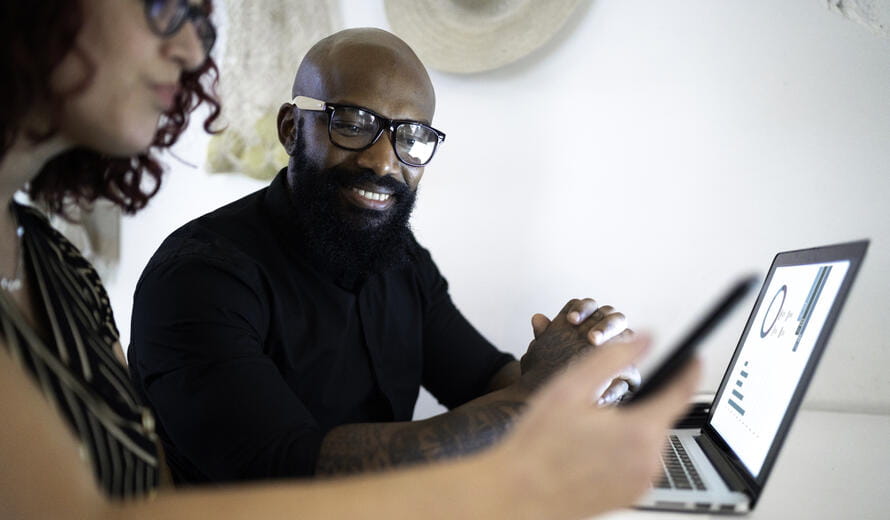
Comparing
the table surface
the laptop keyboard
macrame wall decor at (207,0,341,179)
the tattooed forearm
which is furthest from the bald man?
macrame wall decor at (207,0,341,179)

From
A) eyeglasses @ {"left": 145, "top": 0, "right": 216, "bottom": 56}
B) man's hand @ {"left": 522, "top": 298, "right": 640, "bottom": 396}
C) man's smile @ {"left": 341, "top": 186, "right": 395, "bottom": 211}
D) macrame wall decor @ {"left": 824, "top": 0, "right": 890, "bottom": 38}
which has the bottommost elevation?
man's hand @ {"left": 522, "top": 298, "right": 640, "bottom": 396}

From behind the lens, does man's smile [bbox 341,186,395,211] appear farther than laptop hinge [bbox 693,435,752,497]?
Yes

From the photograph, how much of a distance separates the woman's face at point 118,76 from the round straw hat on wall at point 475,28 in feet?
3.91

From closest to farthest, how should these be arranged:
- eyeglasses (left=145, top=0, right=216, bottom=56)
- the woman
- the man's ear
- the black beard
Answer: the woman
eyeglasses (left=145, top=0, right=216, bottom=56)
the black beard
the man's ear

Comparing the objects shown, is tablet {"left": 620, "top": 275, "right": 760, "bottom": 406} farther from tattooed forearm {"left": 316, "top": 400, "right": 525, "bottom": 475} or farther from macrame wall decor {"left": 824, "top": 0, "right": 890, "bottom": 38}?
macrame wall decor {"left": 824, "top": 0, "right": 890, "bottom": 38}

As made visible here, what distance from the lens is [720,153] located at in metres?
1.57

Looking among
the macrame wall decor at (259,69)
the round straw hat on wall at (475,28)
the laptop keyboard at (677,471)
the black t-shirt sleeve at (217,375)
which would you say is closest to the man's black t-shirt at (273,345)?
the black t-shirt sleeve at (217,375)

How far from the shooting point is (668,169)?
161 centimetres

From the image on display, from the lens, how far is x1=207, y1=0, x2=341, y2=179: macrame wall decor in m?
1.89

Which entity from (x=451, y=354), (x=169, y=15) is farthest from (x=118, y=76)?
(x=451, y=354)

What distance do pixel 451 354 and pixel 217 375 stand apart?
62cm

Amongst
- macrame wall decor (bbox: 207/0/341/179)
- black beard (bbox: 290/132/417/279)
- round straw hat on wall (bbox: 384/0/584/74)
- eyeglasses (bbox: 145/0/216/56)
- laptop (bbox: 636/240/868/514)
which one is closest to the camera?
eyeglasses (bbox: 145/0/216/56)

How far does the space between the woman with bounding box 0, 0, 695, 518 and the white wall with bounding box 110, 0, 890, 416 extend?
41.1 inches

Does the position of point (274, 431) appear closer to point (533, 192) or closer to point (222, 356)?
point (222, 356)
